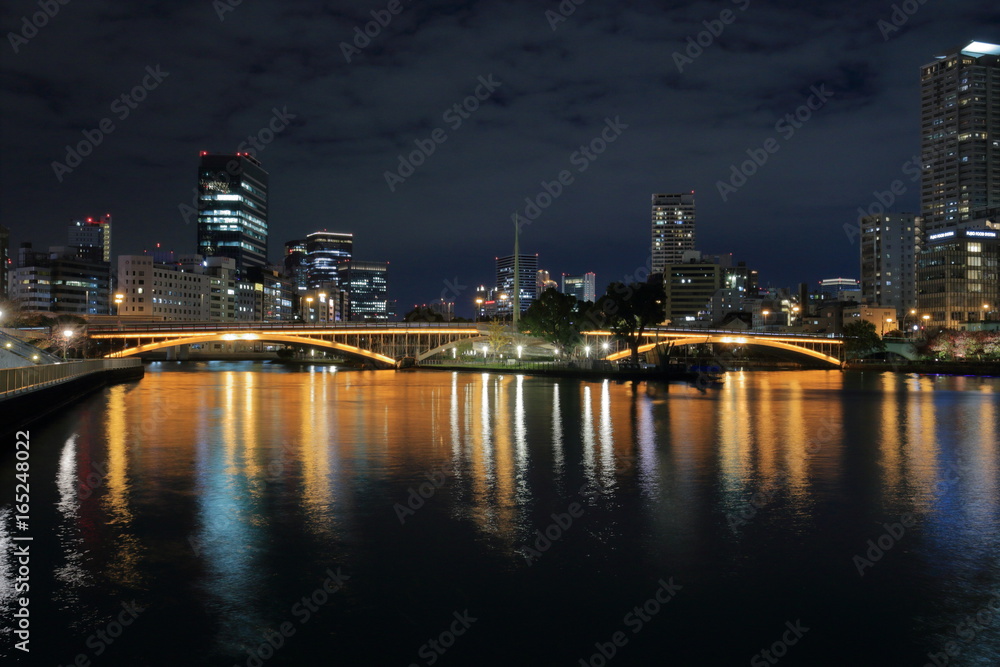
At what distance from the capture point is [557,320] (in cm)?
10394

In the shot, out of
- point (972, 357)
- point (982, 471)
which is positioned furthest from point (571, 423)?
point (972, 357)

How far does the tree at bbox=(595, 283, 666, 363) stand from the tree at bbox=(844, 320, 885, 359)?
45884 millimetres

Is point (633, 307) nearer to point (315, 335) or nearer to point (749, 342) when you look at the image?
point (749, 342)

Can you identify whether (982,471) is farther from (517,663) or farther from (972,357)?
(972,357)

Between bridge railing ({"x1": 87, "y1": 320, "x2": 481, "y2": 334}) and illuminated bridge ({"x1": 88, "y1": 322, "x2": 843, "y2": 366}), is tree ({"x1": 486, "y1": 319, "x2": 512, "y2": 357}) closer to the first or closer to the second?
illuminated bridge ({"x1": 88, "y1": 322, "x2": 843, "y2": 366})

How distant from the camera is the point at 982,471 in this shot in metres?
18.4

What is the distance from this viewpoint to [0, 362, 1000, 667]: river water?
7941 millimetres

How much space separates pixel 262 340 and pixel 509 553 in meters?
90.6

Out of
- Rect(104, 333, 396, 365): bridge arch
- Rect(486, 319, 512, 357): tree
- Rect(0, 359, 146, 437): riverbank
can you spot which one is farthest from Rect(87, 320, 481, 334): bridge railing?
Rect(0, 359, 146, 437): riverbank

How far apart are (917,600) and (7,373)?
29069mm

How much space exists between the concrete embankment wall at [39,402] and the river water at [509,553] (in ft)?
6.37

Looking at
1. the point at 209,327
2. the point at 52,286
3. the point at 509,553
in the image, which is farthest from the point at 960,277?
the point at 52,286

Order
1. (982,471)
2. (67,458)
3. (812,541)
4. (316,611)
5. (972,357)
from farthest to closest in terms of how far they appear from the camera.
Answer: (972,357), (67,458), (982,471), (812,541), (316,611)

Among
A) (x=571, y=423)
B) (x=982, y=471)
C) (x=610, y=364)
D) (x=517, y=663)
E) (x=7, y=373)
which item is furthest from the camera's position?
(x=610, y=364)
